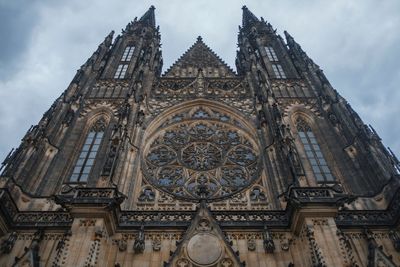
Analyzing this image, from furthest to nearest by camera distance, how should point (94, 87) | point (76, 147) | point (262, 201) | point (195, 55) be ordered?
point (195, 55), point (94, 87), point (76, 147), point (262, 201)

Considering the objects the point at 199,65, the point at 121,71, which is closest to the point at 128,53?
the point at 121,71

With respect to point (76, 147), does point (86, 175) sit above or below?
below

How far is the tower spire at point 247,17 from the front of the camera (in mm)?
28781

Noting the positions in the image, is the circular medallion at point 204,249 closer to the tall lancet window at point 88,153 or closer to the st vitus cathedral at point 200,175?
the st vitus cathedral at point 200,175

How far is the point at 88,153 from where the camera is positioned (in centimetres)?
1563

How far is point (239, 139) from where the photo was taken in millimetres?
16625

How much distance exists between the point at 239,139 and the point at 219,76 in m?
6.25

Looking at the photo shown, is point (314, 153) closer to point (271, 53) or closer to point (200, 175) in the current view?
point (200, 175)

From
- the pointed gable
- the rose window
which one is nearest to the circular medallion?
the rose window

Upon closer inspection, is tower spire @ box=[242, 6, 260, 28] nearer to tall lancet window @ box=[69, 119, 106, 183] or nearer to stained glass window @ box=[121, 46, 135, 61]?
stained glass window @ box=[121, 46, 135, 61]

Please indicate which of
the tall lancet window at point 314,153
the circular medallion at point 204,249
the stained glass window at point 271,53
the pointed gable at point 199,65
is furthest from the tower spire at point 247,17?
the circular medallion at point 204,249

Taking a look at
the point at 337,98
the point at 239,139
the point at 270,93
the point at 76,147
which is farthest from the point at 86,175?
the point at 337,98

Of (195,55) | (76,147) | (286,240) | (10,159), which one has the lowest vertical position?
(286,240)

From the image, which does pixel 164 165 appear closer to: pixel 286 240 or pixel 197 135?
pixel 197 135
